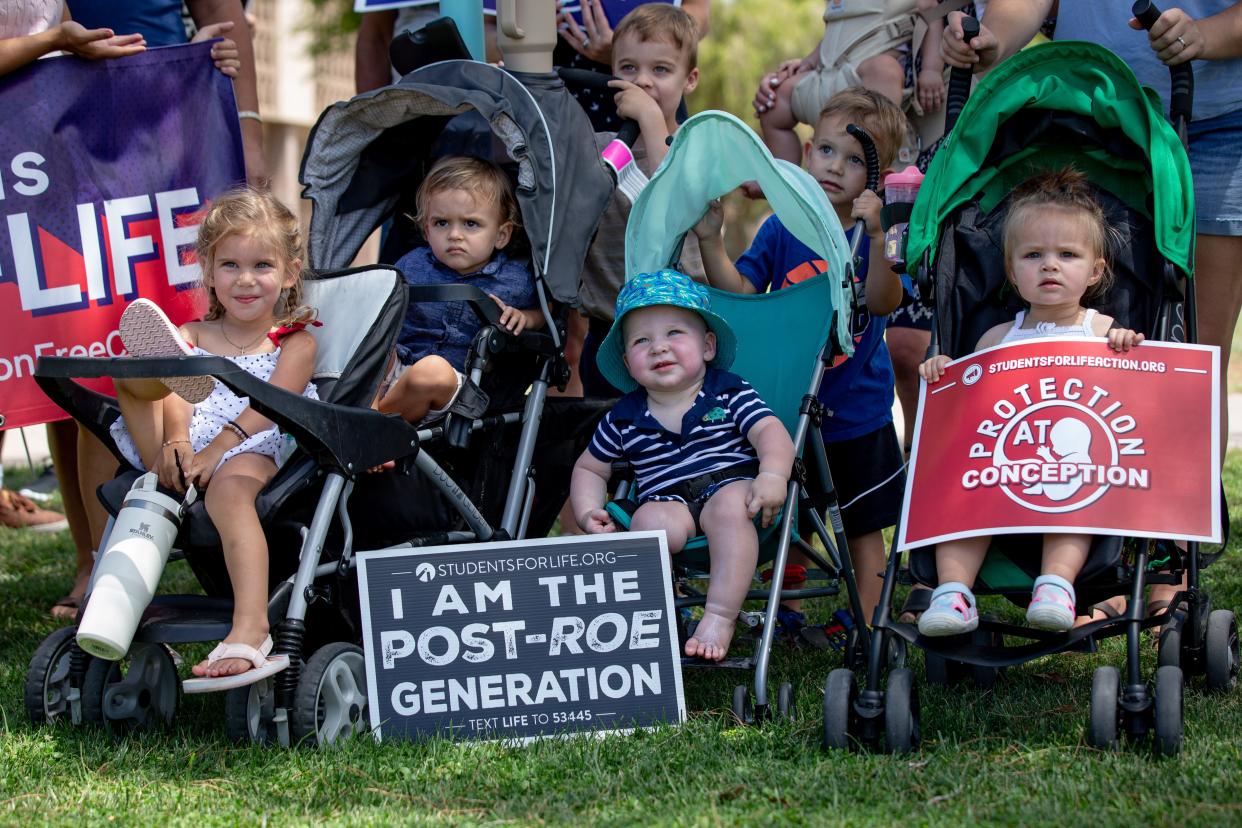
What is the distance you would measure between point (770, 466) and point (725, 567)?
0.30 m

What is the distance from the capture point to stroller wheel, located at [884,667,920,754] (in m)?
3.20

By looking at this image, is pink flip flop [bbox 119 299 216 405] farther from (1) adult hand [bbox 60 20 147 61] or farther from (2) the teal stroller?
(1) adult hand [bbox 60 20 147 61]

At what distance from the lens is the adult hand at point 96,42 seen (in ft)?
14.8

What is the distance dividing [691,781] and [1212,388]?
1.54m

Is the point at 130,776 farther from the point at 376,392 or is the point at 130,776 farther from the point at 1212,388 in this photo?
the point at 1212,388

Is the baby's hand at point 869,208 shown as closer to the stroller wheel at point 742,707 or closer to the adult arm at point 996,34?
the adult arm at point 996,34

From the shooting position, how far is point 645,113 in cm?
468

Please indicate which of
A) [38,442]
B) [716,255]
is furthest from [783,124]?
[38,442]

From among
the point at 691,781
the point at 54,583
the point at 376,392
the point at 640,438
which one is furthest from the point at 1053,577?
the point at 54,583

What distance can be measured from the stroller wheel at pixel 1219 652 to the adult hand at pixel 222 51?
3.43 meters

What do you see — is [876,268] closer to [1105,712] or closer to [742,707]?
[742,707]

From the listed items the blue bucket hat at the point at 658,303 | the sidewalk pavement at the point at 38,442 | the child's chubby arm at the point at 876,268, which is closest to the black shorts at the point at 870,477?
the child's chubby arm at the point at 876,268

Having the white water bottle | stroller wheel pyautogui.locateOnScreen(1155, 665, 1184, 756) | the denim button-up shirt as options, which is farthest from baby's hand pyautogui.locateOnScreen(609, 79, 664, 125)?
stroller wheel pyautogui.locateOnScreen(1155, 665, 1184, 756)

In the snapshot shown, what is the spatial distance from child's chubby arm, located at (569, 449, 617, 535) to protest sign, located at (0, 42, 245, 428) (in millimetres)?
1319
